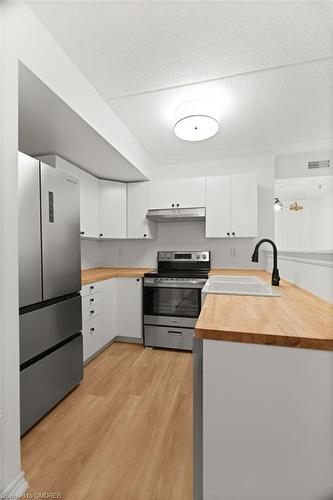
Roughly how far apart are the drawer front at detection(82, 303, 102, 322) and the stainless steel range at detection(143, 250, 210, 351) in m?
0.55

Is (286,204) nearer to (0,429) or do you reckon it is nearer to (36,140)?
(36,140)

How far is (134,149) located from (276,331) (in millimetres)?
2530

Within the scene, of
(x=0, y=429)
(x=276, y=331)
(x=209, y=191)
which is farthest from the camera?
(x=209, y=191)

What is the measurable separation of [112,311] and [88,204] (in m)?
1.37

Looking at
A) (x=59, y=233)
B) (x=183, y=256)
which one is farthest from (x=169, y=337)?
(x=59, y=233)

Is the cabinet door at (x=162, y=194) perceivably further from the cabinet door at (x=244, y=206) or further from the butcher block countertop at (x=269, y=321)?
the butcher block countertop at (x=269, y=321)

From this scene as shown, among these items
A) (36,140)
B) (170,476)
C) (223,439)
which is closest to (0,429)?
(170,476)

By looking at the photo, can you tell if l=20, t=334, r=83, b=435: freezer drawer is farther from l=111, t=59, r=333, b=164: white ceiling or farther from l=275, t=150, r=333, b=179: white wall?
l=275, t=150, r=333, b=179: white wall

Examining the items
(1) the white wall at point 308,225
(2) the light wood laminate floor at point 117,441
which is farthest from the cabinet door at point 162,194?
Answer: (1) the white wall at point 308,225

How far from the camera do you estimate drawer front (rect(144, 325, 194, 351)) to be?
2705 millimetres

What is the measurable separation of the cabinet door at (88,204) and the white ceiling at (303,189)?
2.85 meters

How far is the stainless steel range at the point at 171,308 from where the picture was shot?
2.71m

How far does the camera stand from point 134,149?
2.75 metres

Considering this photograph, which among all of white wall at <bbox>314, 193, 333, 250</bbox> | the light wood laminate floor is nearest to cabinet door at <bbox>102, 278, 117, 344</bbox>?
the light wood laminate floor
